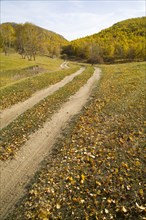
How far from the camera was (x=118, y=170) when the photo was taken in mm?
10617

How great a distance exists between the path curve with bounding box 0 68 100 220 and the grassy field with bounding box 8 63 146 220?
0.50m

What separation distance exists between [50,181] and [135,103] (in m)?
14.1

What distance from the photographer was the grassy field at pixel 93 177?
829cm

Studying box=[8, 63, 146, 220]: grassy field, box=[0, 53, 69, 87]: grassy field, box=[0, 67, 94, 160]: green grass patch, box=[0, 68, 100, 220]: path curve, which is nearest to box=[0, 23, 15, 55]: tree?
box=[0, 53, 69, 87]: grassy field

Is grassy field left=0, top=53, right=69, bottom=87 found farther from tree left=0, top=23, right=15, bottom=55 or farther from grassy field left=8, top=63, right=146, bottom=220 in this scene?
tree left=0, top=23, right=15, bottom=55

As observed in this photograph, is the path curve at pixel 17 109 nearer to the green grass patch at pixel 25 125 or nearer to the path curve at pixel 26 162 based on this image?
the green grass patch at pixel 25 125

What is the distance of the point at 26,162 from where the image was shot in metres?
11.8

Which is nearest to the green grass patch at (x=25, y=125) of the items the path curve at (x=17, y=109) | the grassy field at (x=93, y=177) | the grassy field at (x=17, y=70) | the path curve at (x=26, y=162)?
the path curve at (x=26, y=162)

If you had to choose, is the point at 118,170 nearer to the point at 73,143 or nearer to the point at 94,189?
the point at 94,189

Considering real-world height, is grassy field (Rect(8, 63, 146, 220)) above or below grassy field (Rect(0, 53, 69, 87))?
below

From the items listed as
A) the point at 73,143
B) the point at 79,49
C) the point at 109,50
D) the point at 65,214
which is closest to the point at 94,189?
the point at 65,214

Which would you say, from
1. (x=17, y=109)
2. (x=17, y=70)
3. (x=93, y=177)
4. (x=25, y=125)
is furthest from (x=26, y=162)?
(x=17, y=70)

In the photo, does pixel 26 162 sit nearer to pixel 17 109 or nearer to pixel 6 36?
pixel 17 109

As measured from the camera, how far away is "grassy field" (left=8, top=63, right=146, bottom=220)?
8289 millimetres
